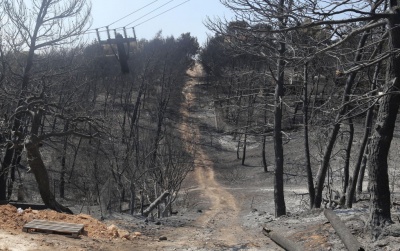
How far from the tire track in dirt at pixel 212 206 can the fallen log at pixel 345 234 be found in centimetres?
171

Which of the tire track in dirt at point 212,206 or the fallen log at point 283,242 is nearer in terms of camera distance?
the fallen log at point 283,242

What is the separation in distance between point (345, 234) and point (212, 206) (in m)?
20.5

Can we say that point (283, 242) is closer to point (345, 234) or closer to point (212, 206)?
point (345, 234)

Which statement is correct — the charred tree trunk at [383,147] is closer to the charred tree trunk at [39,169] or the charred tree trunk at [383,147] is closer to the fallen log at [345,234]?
the fallen log at [345,234]

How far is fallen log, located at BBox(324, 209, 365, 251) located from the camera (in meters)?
7.87

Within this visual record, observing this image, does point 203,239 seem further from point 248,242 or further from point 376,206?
point 376,206

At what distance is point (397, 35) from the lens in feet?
26.1

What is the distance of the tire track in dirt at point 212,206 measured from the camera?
1157 cm

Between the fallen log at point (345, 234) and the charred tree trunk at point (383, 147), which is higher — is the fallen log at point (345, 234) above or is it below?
below

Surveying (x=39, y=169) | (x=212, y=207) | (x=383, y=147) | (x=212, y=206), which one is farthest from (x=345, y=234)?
(x=212, y=206)

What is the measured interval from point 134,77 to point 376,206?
39586 mm

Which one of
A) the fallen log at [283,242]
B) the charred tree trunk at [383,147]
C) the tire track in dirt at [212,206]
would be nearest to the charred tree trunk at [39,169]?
the tire track in dirt at [212,206]

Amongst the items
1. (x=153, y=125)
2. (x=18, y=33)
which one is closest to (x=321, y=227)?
(x=18, y=33)

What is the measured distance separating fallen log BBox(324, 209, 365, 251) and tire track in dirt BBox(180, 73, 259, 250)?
171 centimetres
